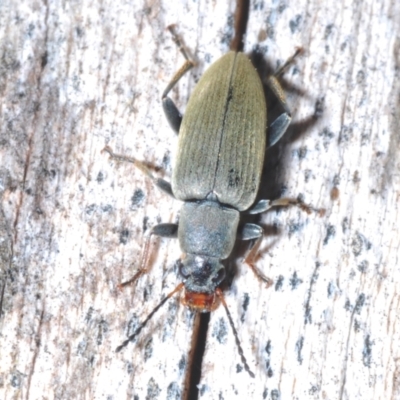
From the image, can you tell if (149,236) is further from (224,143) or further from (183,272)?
(224,143)

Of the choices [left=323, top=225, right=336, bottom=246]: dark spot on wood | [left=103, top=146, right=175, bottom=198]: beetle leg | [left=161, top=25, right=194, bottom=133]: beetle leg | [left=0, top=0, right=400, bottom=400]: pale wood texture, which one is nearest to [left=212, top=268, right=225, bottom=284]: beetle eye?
[left=0, top=0, right=400, bottom=400]: pale wood texture

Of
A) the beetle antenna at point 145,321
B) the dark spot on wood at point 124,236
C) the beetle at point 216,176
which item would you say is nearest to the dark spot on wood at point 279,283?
the beetle at point 216,176

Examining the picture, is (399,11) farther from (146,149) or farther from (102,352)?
(102,352)

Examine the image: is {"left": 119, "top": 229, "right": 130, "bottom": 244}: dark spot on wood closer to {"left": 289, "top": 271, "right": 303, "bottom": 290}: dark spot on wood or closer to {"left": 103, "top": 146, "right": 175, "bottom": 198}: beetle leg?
{"left": 103, "top": 146, "right": 175, "bottom": 198}: beetle leg

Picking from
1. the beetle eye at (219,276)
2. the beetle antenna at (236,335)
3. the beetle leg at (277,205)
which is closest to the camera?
the beetle antenna at (236,335)

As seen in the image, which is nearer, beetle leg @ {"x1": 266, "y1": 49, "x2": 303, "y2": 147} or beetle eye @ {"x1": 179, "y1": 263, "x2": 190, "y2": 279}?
beetle eye @ {"x1": 179, "y1": 263, "x2": 190, "y2": 279}

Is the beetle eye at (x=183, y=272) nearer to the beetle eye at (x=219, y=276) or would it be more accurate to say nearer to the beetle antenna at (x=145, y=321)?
the beetle antenna at (x=145, y=321)

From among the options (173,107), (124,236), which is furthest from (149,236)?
(173,107)
